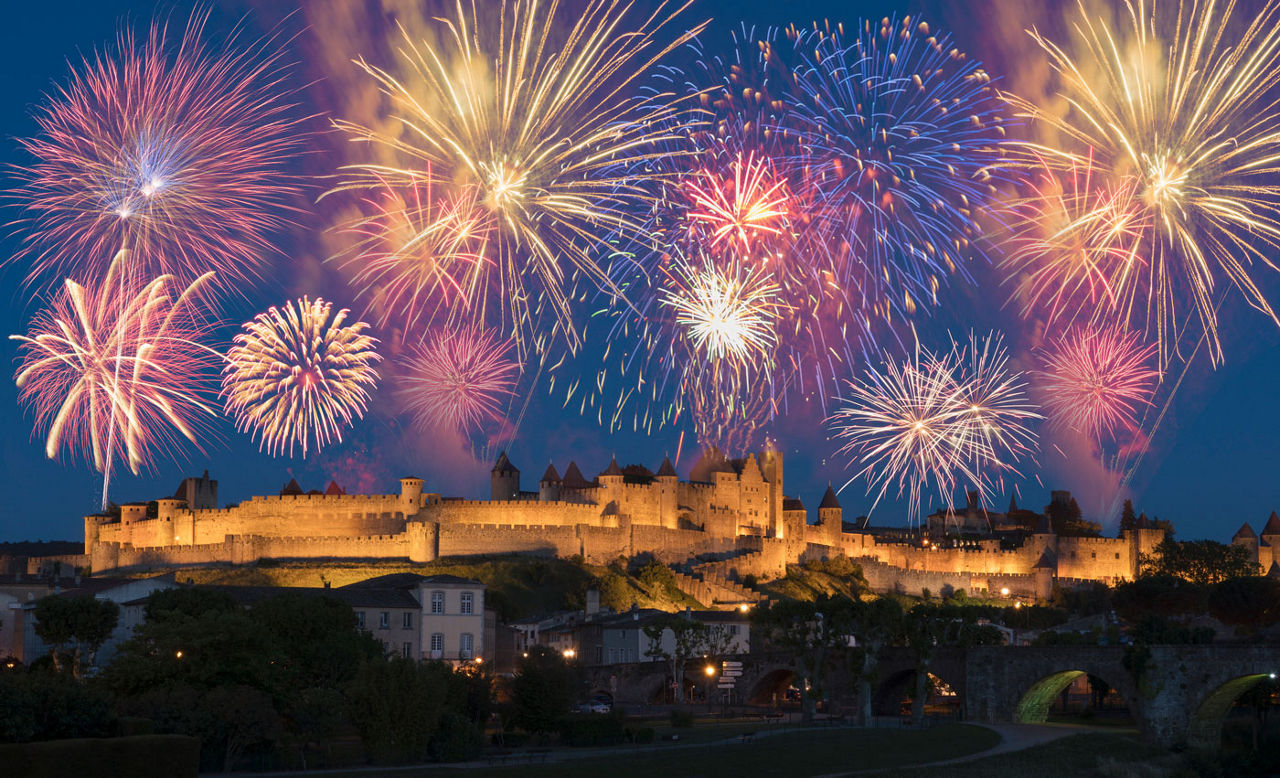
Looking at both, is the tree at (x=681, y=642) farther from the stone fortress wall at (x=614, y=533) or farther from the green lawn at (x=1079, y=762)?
the stone fortress wall at (x=614, y=533)

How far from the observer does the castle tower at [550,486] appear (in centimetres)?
13500

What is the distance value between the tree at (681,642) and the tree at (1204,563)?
5498 cm

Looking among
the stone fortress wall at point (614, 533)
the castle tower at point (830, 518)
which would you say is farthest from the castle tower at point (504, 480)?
the castle tower at point (830, 518)

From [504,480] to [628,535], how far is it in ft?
62.8

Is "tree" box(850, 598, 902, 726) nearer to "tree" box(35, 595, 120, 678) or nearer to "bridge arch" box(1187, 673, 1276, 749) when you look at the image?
"bridge arch" box(1187, 673, 1276, 749)

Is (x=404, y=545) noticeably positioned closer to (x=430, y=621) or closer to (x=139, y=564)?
(x=139, y=564)

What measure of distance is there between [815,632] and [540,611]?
34507mm

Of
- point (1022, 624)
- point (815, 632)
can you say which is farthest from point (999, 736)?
point (1022, 624)

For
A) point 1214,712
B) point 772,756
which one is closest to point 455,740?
point 772,756

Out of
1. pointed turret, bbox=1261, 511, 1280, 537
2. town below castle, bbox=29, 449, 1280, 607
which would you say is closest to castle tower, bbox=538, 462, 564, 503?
town below castle, bbox=29, 449, 1280, 607

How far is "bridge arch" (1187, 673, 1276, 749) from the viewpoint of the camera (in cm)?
6147

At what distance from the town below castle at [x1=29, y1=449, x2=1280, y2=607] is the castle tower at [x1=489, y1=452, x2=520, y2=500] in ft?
0.50

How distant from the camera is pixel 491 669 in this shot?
7512 centimetres

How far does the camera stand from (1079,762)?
56.1 m
